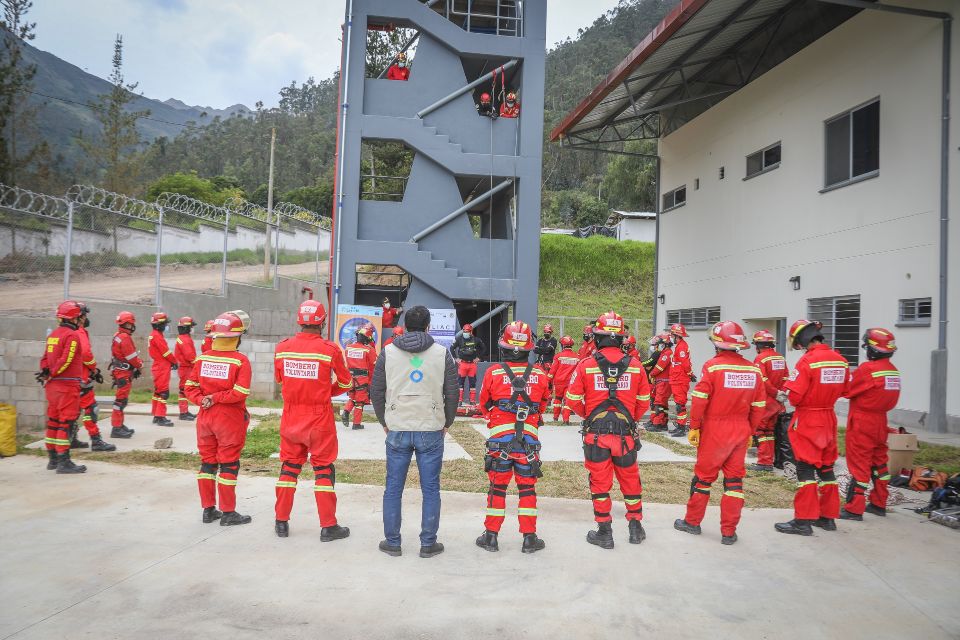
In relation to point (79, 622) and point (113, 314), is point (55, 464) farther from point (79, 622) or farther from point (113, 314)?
point (113, 314)

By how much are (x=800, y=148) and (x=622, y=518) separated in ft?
37.8

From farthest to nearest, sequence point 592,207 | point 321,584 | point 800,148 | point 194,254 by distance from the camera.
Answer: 1. point 592,207
2. point 194,254
3. point 800,148
4. point 321,584

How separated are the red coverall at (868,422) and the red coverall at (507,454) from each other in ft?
11.4

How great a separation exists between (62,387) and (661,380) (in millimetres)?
9862

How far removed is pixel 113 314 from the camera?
13344 millimetres

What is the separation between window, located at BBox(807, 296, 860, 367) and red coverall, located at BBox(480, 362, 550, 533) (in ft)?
31.4

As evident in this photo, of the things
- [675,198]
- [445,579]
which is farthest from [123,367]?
[675,198]

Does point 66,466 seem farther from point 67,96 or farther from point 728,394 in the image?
point 67,96

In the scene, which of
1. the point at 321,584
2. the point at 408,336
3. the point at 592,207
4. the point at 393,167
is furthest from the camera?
the point at 592,207

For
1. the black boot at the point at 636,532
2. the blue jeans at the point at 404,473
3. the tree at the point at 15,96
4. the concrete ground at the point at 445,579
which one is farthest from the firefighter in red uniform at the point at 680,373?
the tree at the point at 15,96

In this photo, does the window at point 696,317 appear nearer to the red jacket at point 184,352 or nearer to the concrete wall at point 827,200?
the concrete wall at point 827,200

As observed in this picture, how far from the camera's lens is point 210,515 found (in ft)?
19.7

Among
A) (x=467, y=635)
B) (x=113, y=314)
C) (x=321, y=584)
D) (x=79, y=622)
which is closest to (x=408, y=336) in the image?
(x=321, y=584)

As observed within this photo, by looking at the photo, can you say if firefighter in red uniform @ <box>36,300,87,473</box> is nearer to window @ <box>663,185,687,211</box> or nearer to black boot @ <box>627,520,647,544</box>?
black boot @ <box>627,520,647,544</box>
